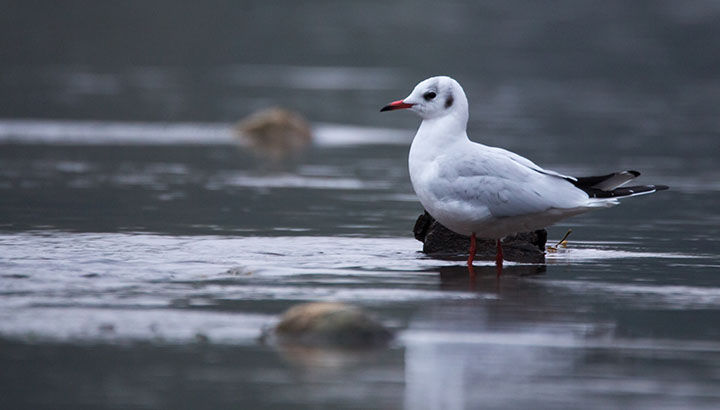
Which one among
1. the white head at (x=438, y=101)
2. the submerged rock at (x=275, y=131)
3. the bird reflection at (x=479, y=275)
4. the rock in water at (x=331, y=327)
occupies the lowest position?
the rock in water at (x=331, y=327)

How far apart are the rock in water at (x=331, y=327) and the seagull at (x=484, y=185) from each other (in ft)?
7.47

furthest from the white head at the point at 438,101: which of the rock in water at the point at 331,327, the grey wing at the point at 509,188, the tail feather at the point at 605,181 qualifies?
the rock in water at the point at 331,327

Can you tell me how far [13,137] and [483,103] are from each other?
1107cm

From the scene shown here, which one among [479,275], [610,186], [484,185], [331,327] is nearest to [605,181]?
[610,186]

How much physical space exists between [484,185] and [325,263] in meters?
1.30

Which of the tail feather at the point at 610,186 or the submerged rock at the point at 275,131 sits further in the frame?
the submerged rock at the point at 275,131

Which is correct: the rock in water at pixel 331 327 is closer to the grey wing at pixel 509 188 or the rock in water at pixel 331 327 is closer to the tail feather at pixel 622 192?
the grey wing at pixel 509 188

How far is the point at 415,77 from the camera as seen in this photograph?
116 ft

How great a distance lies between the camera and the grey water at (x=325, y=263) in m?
6.25

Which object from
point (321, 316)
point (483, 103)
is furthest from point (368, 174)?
point (483, 103)

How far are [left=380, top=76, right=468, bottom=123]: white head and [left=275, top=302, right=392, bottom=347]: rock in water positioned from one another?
2920 millimetres

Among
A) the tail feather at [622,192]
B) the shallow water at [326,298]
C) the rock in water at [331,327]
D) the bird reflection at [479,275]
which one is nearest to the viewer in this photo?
the shallow water at [326,298]

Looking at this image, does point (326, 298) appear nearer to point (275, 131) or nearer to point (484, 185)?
point (484, 185)

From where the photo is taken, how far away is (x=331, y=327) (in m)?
6.96
